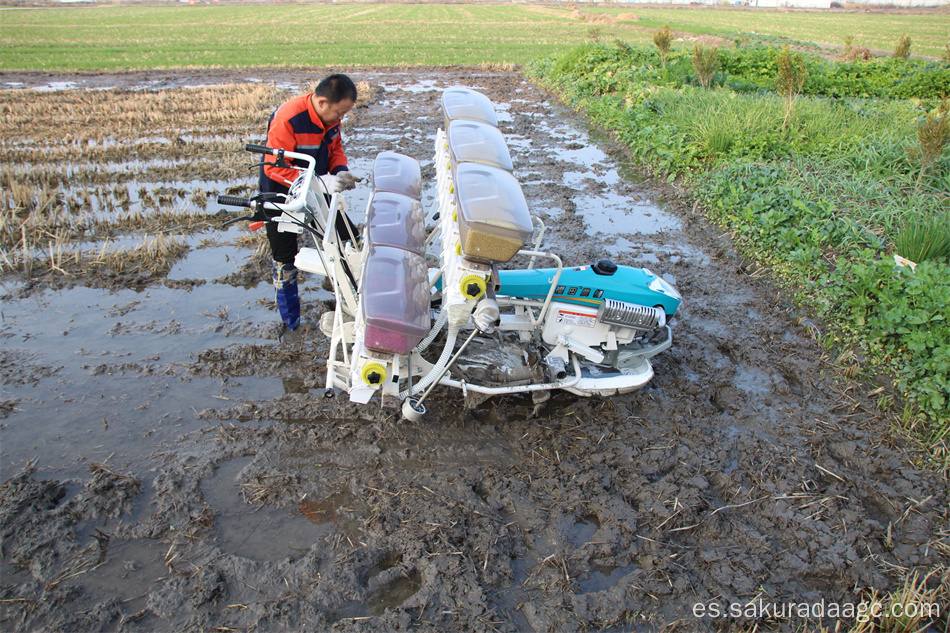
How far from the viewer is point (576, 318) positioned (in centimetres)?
378

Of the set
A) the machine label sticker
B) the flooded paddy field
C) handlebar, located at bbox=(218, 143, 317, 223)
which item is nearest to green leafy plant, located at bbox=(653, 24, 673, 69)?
the flooded paddy field

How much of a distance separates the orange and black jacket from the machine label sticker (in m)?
2.24

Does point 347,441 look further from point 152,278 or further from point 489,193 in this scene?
point 152,278

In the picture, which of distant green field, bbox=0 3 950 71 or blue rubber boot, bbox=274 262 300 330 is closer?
blue rubber boot, bbox=274 262 300 330

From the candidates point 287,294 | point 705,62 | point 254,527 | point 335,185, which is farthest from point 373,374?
point 705,62

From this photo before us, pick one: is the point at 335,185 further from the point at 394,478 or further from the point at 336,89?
the point at 394,478

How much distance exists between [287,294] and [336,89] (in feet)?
5.67

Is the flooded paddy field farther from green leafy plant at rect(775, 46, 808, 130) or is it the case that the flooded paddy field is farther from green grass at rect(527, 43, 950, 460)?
green leafy plant at rect(775, 46, 808, 130)

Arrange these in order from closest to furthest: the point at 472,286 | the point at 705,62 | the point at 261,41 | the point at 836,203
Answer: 1. the point at 472,286
2. the point at 836,203
3. the point at 705,62
4. the point at 261,41

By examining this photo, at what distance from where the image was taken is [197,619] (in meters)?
2.44

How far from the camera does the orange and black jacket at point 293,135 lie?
4.03 m

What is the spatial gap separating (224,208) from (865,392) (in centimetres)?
755

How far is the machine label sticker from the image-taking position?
12.4 ft

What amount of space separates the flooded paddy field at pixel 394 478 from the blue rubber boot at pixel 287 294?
169 millimetres
